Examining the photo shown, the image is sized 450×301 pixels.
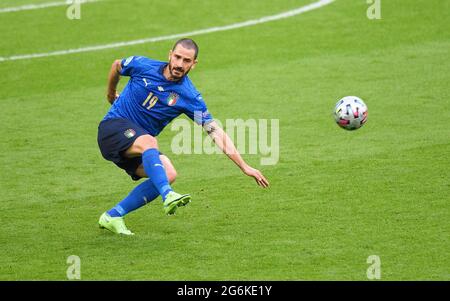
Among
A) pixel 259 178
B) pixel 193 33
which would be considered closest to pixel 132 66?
pixel 259 178

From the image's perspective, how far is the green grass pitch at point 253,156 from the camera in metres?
8.59

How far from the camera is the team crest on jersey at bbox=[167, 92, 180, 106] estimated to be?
30.0 feet

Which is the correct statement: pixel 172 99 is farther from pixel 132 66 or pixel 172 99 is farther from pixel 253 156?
pixel 253 156

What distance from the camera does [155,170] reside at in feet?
28.6

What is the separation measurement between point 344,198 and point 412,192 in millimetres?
726

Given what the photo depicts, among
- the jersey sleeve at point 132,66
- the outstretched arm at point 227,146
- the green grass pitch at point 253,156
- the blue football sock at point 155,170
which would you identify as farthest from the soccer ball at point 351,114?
the blue football sock at point 155,170

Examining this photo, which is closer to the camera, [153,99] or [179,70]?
Result: [179,70]

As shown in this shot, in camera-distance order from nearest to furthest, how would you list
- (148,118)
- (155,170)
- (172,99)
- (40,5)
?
(155,170)
(172,99)
(148,118)
(40,5)

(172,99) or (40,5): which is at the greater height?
(40,5)

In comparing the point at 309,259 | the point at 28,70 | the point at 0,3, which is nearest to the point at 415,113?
the point at 309,259

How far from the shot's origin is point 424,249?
8.55 metres

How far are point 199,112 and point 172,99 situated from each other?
0.97 feet

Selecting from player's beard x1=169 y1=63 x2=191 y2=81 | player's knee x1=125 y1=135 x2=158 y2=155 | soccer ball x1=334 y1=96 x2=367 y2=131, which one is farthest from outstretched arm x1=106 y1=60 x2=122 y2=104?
soccer ball x1=334 y1=96 x2=367 y2=131

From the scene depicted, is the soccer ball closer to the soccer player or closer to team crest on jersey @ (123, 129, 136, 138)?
the soccer player
